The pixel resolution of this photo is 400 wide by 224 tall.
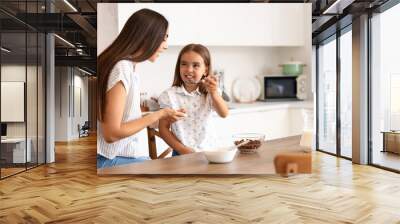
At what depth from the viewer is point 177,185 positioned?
13.2 ft

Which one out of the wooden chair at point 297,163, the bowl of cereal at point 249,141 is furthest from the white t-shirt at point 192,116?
the wooden chair at point 297,163

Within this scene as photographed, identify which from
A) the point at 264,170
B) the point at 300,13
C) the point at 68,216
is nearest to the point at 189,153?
the point at 264,170

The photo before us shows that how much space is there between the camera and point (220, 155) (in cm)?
378

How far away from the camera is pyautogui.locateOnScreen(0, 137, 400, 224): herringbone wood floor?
2883 mm

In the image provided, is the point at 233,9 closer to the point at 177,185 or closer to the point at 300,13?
the point at 300,13

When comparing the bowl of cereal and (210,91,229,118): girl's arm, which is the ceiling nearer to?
Answer: (210,91,229,118): girl's arm

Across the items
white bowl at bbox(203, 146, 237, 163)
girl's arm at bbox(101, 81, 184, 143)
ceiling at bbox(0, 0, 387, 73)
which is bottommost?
white bowl at bbox(203, 146, 237, 163)

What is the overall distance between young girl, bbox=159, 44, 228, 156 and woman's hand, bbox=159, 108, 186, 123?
0.03 m

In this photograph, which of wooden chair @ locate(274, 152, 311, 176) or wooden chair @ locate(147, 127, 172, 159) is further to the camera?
wooden chair @ locate(274, 152, 311, 176)

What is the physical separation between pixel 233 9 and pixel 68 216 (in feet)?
8.69

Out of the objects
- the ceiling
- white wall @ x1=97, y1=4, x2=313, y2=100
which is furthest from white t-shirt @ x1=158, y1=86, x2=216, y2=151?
the ceiling

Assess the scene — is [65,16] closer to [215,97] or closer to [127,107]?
[127,107]

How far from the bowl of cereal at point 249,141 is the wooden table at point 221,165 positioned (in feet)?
0.16

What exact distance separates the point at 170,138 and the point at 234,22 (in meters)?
1.40
